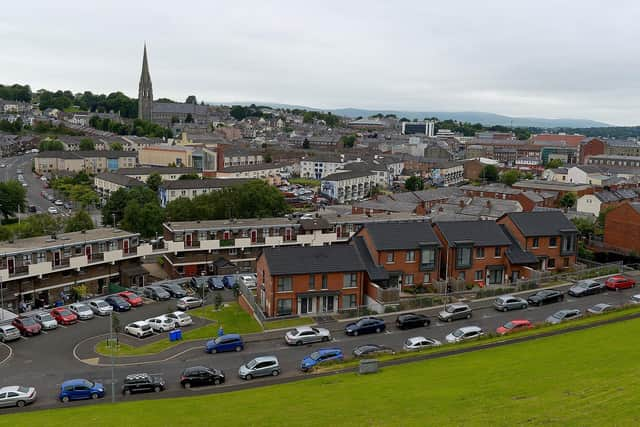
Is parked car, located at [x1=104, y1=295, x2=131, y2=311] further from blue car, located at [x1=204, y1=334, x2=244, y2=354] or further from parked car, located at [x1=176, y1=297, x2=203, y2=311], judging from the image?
blue car, located at [x1=204, y1=334, x2=244, y2=354]

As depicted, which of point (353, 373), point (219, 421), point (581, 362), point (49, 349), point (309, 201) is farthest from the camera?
point (309, 201)

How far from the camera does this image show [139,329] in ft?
109

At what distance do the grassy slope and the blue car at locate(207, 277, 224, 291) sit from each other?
20.4 m

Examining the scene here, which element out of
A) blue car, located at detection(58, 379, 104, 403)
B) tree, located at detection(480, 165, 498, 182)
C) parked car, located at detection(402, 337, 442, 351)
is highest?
tree, located at detection(480, 165, 498, 182)

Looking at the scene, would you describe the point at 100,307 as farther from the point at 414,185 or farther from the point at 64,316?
the point at 414,185

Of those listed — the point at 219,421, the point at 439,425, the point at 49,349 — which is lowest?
the point at 49,349

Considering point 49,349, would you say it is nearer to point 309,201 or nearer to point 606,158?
point 309,201

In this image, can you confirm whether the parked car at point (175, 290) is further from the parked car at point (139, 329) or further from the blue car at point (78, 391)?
the blue car at point (78, 391)

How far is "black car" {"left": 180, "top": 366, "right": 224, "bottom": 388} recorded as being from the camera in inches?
1008

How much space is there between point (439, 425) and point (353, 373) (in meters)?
8.88

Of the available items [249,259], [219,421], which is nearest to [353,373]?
[219,421]

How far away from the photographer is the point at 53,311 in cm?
3650

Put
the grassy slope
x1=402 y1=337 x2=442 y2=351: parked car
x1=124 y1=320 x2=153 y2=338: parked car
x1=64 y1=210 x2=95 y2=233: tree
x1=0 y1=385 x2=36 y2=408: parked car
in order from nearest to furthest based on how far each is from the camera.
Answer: the grassy slope → x1=0 y1=385 x2=36 y2=408: parked car → x1=402 y1=337 x2=442 y2=351: parked car → x1=124 y1=320 x2=153 y2=338: parked car → x1=64 y1=210 x2=95 y2=233: tree

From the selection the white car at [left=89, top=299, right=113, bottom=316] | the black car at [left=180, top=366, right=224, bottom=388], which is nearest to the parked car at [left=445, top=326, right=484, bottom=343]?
the black car at [left=180, top=366, right=224, bottom=388]
